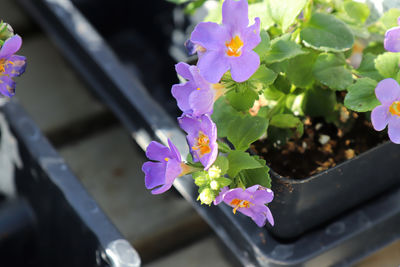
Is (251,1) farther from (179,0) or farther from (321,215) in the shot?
(321,215)

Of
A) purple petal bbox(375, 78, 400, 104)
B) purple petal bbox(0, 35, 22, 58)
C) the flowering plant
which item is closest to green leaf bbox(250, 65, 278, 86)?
the flowering plant

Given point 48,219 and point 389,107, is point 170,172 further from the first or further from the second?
point 48,219

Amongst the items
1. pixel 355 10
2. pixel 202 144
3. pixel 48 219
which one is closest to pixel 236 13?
pixel 202 144

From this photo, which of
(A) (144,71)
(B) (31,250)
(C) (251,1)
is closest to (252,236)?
(C) (251,1)

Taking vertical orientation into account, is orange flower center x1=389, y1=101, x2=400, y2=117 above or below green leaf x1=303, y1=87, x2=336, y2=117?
above

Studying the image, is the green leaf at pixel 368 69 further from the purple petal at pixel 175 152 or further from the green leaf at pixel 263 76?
the purple petal at pixel 175 152

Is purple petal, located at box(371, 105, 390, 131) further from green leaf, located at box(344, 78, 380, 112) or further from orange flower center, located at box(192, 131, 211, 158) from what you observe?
orange flower center, located at box(192, 131, 211, 158)

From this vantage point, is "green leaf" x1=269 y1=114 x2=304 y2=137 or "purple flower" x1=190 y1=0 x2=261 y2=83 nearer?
"purple flower" x1=190 y1=0 x2=261 y2=83
